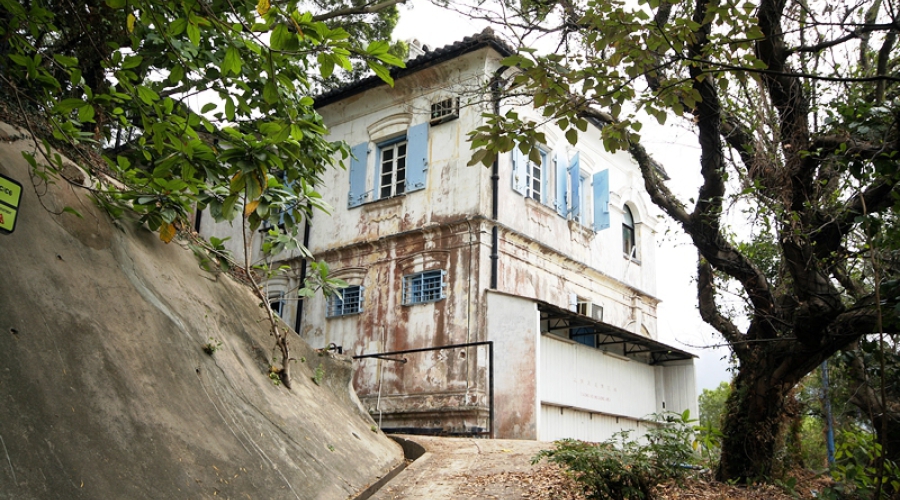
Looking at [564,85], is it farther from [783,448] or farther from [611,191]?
[611,191]

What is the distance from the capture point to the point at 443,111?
1514 centimetres

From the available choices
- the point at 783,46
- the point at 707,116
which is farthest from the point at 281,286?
the point at 783,46

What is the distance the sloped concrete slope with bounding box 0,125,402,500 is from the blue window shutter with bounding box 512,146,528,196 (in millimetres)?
8189

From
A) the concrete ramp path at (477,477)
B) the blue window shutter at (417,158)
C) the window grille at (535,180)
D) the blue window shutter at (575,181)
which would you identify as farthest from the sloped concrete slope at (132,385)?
the blue window shutter at (575,181)

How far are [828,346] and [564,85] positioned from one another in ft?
13.6

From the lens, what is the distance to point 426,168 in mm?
15047

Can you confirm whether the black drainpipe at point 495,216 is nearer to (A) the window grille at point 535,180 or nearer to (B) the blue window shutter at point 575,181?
(A) the window grille at point 535,180

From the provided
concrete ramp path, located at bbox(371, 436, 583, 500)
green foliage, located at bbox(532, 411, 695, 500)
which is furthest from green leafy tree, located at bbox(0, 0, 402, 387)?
green foliage, located at bbox(532, 411, 695, 500)

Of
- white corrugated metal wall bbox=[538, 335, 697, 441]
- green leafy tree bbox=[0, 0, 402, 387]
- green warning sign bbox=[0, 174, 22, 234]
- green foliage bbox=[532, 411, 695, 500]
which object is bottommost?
green foliage bbox=[532, 411, 695, 500]

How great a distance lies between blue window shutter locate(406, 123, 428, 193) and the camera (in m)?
15.1

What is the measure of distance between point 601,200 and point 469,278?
15.6 feet

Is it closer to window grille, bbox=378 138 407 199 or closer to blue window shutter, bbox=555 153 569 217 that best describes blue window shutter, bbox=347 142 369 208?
window grille, bbox=378 138 407 199

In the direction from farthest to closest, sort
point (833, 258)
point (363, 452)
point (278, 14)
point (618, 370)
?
point (618, 370) → point (363, 452) → point (833, 258) → point (278, 14)

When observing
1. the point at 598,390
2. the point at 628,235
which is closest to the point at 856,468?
the point at 598,390
